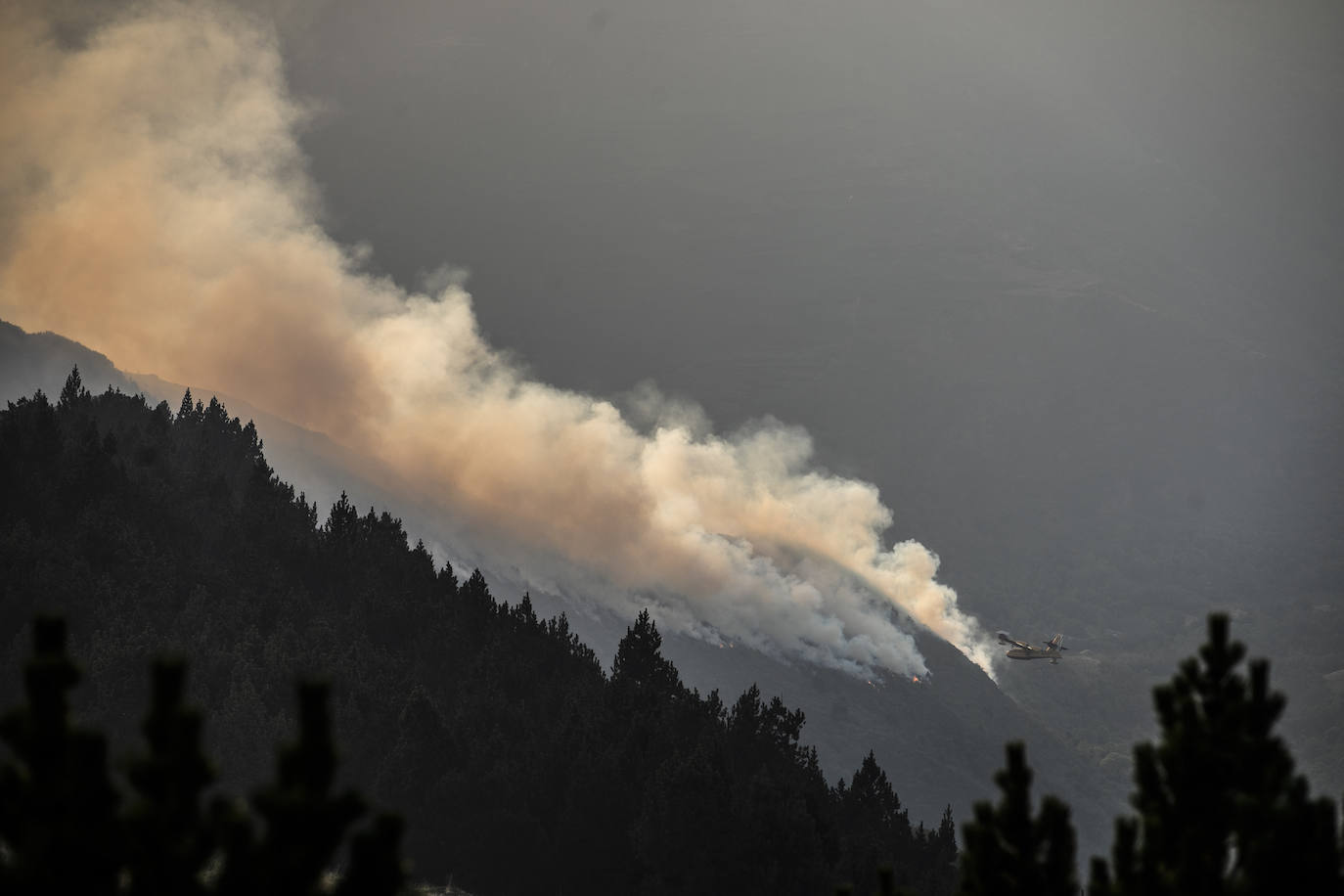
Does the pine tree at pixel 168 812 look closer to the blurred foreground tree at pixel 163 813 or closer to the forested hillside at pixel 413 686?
the blurred foreground tree at pixel 163 813

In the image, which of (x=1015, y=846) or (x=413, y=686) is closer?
(x=1015, y=846)

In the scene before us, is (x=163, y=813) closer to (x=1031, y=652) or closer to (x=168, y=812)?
(x=168, y=812)

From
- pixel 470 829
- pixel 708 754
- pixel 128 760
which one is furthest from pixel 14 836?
pixel 708 754

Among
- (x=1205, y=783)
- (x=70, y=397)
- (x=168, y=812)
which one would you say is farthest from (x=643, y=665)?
(x=168, y=812)

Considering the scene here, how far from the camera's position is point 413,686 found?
88562mm

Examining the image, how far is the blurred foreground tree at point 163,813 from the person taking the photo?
19078mm

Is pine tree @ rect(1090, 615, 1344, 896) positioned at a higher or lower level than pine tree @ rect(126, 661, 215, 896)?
higher

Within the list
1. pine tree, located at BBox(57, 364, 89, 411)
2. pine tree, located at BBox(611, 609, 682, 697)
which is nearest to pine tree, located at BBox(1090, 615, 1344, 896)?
pine tree, located at BBox(611, 609, 682, 697)

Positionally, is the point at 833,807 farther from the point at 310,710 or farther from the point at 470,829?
the point at 310,710

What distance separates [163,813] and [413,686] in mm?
70305

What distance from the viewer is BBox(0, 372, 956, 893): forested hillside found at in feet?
255

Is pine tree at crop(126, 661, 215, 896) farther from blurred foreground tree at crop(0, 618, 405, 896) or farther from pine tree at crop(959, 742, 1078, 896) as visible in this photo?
pine tree at crop(959, 742, 1078, 896)

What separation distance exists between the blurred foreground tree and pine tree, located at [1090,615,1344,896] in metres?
15.9

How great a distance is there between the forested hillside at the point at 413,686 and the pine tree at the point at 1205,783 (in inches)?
1963
